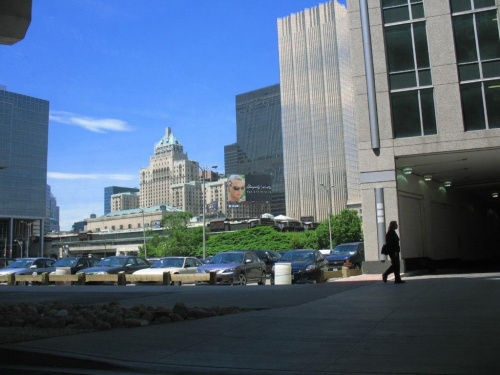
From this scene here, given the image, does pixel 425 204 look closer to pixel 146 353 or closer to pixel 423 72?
pixel 423 72

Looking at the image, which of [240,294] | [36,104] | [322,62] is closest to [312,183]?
[322,62]

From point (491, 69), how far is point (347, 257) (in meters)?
12.1

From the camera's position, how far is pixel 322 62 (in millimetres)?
161625

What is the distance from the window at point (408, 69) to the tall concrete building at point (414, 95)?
40 mm

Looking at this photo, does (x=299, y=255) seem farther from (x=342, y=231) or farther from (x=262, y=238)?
(x=342, y=231)

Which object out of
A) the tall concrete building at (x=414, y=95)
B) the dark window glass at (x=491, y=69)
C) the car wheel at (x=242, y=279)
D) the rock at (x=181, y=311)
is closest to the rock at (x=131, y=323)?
the rock at (x=181, y=311)

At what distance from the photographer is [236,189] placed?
502 ft

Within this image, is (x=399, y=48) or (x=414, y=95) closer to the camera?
(x=414, y=95)

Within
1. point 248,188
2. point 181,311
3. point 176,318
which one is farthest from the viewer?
point 248,188

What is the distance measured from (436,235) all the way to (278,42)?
495ft

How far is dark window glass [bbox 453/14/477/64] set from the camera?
20.9m

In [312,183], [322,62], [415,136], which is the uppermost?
[322,62]

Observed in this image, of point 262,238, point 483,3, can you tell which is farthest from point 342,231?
point 483,3

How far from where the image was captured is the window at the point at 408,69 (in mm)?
21203
